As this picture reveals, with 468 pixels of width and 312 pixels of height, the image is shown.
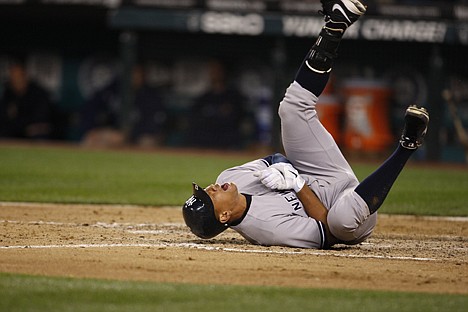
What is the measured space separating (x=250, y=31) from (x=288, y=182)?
10.7m

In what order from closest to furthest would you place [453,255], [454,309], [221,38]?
[454,309] → [453,255] → [221,38]

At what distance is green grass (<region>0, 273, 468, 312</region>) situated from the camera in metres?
4.45

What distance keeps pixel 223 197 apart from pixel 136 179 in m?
6.32

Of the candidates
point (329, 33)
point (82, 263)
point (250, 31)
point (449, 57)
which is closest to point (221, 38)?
point (250, 31)

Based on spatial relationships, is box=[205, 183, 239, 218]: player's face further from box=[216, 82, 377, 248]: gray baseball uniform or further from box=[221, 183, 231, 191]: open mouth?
box=[216, 82, 377, 248]: gray baseball uniform

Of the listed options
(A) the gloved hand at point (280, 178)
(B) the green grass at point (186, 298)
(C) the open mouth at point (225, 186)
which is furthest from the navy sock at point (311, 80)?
(B) the green grass at point (186, 298)

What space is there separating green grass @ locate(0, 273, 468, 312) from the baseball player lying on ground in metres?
1.34

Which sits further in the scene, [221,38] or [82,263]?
[221,38]

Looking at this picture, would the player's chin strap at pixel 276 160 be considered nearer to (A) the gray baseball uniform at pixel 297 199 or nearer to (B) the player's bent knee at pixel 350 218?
(A) the gray baseball uniform at pixel 297 199

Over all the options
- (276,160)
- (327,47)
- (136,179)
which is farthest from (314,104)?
(136,179)

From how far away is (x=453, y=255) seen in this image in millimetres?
6512

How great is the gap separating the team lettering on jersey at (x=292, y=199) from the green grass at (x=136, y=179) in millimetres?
3373

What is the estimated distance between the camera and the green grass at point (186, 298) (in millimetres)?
4449

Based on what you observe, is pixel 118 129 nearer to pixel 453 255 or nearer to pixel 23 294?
pixel 453 255
